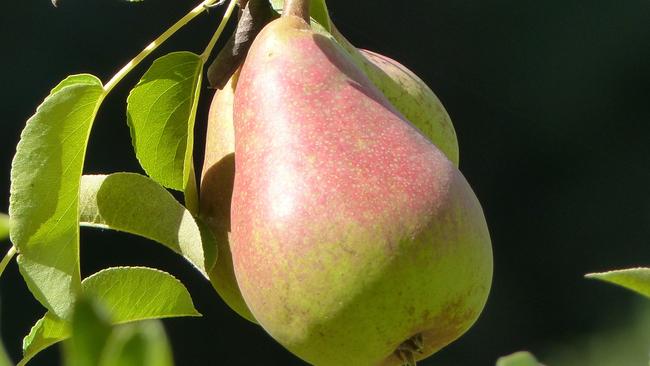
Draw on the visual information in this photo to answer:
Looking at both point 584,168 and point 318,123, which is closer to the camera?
point 318,123

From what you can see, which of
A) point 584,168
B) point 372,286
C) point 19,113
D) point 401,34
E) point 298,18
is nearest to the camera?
point 372,286

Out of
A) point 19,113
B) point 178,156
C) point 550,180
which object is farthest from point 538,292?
point 178,156

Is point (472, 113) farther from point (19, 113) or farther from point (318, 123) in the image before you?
point (318, 123)

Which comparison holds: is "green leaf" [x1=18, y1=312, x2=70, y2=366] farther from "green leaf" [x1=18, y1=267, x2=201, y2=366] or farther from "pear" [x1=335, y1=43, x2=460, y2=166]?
"pear" [x1=335, y1=43, x2=460, y2=166]

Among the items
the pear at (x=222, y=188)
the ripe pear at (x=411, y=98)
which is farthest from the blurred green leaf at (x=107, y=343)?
the ripe pear at (x=411, y=98)

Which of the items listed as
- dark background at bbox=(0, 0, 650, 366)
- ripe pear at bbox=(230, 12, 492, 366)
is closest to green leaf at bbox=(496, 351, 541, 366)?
ripe pear at bbox=(230, 12, 492, 366)

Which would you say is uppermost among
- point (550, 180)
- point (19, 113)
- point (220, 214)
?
point (220, 214)

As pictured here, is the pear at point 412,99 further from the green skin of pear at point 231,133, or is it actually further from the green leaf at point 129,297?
the green leaf at point 129,297
